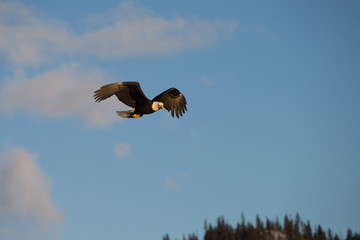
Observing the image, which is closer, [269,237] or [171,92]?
[171,92]

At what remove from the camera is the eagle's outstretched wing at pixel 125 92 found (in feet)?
83.3

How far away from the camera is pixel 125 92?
25844 mm

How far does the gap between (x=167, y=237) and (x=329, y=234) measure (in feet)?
167

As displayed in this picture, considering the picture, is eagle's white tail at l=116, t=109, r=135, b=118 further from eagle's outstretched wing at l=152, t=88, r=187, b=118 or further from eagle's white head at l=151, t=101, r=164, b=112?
eagle's outstretched wing at l=152, t=88, r=187, b=118

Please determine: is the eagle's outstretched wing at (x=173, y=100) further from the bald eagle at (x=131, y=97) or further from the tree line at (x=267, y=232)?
the tree line at (x=267, y=232)

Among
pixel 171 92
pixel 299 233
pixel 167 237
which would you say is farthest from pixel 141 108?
pixel 299 233

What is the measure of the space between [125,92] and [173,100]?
4.22m

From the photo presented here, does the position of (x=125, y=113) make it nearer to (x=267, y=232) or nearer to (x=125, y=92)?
(x=125, y=92)

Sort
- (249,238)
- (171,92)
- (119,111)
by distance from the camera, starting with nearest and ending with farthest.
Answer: (119,111), (171,92), (249,238)

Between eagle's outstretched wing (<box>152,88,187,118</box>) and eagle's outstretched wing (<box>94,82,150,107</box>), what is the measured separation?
3.25m

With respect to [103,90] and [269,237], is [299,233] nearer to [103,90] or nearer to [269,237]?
[269,237]

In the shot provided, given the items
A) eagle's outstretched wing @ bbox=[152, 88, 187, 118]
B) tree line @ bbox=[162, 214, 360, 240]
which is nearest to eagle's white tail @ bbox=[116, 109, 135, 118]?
eagle's outstretched wing @ bbox=[152, 88, 187, 118]

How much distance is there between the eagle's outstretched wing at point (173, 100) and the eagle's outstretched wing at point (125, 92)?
10.7 ft

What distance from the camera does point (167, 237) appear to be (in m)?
155
